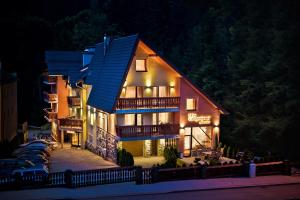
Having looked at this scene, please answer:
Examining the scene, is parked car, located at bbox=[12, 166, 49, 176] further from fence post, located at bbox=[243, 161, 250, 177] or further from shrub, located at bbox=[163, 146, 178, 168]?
fence post, located at bbox=[243, 161, 250, 177]

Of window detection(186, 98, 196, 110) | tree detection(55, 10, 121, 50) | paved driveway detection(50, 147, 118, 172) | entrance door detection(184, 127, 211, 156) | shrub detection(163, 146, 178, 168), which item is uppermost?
tree detection(55, 10, 121, 50)

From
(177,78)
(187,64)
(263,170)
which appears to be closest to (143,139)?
(177,78)

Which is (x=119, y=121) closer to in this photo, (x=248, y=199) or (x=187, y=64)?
(x=248, y=199)

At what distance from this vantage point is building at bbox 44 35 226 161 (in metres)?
38.5

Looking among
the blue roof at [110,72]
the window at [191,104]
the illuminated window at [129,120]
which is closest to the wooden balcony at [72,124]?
the blue roof at [110,72]

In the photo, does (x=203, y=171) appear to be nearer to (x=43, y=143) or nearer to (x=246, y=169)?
(x=246, y=169)

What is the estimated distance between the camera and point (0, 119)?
4194 centimetres

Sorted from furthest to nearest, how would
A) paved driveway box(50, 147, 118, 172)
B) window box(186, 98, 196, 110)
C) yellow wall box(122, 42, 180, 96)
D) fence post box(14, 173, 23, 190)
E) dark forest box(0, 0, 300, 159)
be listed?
window box(186, 98, 196, 110), dark forest box(0, 0, 300, 159), yellow wall box(122, 42, 180, 96), paved driveway box(50, 147, 118, 172), fence post box(14, 173, 23, 190)

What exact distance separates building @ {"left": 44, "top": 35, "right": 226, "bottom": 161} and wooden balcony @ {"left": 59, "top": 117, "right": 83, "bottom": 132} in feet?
4.39

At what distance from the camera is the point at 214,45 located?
5256 centimetres

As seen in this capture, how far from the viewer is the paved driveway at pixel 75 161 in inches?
1455

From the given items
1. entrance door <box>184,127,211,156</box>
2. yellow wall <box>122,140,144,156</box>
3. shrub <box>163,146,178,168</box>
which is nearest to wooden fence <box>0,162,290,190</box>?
shrub <box>163,146,178,168</box>

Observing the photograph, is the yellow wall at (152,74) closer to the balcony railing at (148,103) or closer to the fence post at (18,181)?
the balcony railing at (148,103)

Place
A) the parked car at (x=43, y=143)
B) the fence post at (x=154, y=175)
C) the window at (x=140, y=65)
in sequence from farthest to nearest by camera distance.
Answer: the parked car at (x=43, y=143) < the window at (x=140, y=65) < the fence post at (x=154, y=175)
